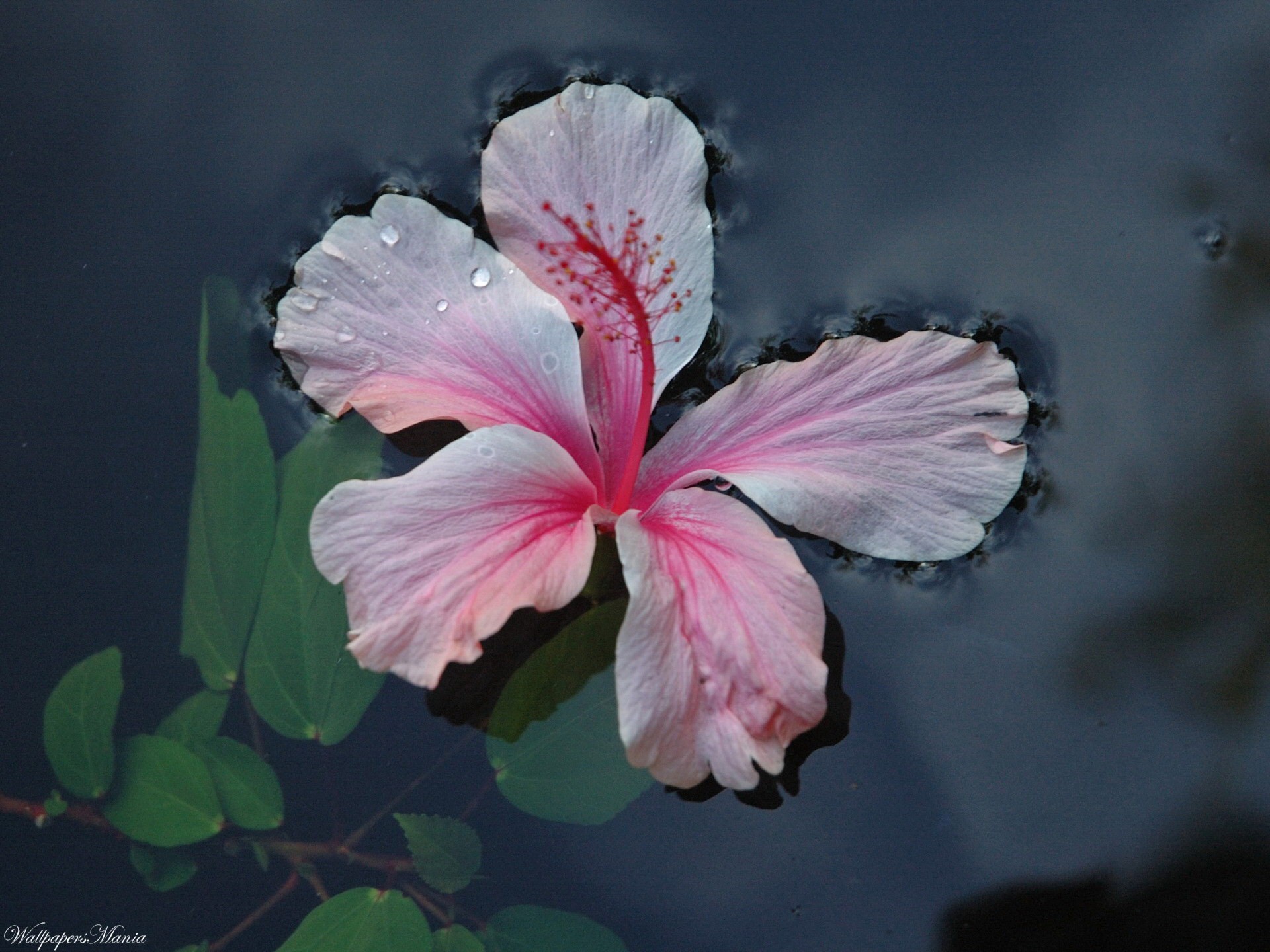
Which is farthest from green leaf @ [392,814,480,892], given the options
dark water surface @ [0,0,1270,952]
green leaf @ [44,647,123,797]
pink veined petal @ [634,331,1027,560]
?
pink veined petal @ [634,331,1027,560]

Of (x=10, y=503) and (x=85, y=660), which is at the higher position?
(x=10, y=503)

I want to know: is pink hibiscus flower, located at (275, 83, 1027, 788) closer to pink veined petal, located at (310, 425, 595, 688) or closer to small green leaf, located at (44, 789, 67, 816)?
pink veined petal, located at (310, 425, 595, 688)

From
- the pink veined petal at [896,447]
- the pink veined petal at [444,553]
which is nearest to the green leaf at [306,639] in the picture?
the pink veined petal at [444,553]

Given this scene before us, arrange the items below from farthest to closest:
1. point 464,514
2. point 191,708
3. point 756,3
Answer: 1. point 756,3
2. point 191,708
3. point 464,514

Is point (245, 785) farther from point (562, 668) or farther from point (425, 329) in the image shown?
point (425, 329)

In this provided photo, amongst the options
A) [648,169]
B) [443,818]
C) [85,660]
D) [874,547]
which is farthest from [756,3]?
[85,660]

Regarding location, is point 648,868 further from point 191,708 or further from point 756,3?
point 756,3

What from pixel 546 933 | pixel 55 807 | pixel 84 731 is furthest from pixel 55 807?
pixel 546 933
